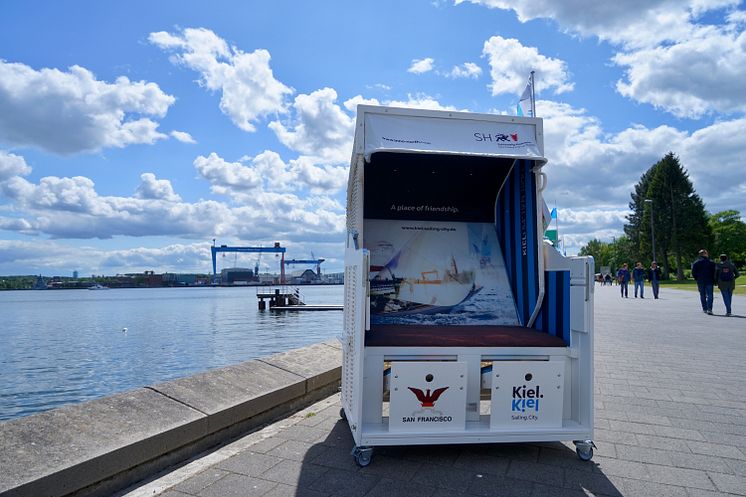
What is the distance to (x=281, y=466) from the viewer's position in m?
3.85

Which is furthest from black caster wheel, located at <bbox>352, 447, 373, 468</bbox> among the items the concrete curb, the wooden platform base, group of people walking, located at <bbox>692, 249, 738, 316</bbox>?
group of people walking, located at <bbox>692, 249, 738, 316</bbox>

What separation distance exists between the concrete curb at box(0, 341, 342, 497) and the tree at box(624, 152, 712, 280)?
69.5 m

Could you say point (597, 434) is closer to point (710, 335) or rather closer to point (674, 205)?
point (710, 335)

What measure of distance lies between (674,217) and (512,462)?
7454 cm

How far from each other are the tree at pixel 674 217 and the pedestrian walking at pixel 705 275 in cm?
5300

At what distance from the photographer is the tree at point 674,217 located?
67688mm

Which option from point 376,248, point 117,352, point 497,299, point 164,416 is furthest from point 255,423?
point 117,352

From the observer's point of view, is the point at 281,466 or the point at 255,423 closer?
the point at 281,466

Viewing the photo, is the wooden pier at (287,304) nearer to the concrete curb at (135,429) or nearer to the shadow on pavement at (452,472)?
the concrete curb at (135,429)

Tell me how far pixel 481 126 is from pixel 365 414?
98.3 inches

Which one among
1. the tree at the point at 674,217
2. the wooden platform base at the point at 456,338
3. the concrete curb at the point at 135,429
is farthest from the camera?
the tree at the point at 674,217

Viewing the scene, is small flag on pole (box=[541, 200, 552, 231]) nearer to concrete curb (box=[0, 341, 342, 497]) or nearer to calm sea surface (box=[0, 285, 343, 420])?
concrete curb (box=[0, 341, 342, 497])

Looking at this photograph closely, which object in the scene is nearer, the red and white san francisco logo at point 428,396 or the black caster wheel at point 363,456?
the black caster wheel at point 363,456

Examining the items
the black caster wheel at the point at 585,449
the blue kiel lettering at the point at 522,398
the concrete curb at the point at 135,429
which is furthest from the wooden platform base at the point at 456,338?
the concrete curb at the point at 135,429
